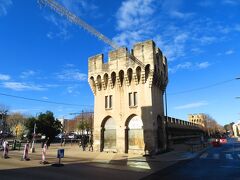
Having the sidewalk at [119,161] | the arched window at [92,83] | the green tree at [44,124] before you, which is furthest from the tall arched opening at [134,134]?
the green tree at [44,124]

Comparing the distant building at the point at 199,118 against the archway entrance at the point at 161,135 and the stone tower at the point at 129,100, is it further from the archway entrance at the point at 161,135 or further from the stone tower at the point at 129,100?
the stone tower at the point at 129,100

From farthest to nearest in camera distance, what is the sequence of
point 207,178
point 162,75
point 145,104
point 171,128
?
point 171,128, point 162,75, point 145,104, point 207,178

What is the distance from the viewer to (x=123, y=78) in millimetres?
35031

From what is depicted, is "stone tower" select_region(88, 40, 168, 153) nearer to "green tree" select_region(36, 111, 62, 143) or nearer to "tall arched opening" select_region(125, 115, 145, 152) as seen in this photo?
"tall arched opening" select_region(125, 115, 145, 152)

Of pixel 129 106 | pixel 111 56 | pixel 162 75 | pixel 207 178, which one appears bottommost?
pixel 207 178

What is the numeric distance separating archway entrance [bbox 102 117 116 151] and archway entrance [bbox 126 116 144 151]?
2449 mm

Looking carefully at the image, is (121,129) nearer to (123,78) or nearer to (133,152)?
(133,152)

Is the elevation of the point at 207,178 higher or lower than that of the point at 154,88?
lower

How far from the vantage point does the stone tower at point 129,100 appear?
32344mm

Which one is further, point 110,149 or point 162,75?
point 162,75

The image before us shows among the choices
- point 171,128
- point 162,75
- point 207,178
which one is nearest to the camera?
point 207,178

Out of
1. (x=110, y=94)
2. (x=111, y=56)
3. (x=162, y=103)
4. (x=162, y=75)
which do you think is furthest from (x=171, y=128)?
(x=111, y=56)

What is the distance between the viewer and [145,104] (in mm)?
32375

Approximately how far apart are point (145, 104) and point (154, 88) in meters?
3.16
